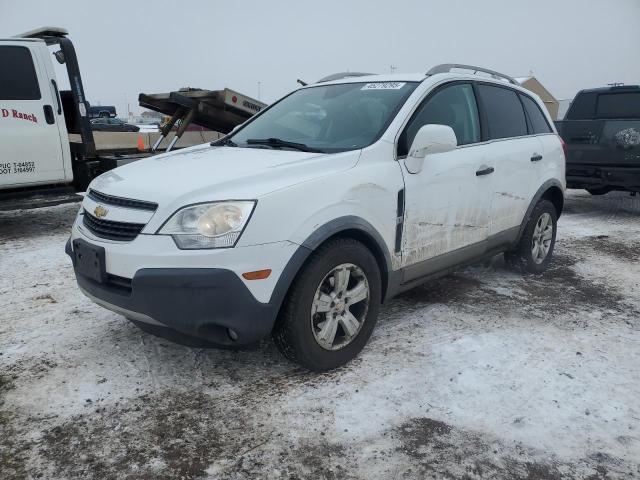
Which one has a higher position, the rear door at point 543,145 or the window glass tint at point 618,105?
the window glass tint at point 618,105

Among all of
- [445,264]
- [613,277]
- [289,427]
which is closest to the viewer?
[289,427]

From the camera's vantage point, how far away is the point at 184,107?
8094 millimetres

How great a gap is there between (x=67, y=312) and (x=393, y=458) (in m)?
2.77

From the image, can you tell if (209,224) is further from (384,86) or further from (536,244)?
(536,244)

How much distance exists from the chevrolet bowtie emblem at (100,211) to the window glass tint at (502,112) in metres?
2.91

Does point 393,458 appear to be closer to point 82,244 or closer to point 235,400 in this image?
point 235,400

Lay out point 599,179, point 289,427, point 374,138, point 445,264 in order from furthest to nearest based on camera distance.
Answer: point 599,179 < point 445,264 < point 374,138 < point 289,427

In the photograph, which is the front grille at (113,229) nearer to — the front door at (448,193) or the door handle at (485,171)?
the front door at (448,193)

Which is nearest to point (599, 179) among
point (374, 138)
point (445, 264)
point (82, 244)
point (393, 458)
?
point (445, 264)

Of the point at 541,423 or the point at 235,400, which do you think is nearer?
the point at 541,423

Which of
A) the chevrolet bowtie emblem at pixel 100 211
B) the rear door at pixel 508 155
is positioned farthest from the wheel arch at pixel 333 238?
the rear door at pixel 508 155

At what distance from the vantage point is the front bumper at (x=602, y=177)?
748cm

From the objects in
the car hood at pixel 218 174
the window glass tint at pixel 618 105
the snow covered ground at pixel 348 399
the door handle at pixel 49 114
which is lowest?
the snow covered ground at pixel 348 399

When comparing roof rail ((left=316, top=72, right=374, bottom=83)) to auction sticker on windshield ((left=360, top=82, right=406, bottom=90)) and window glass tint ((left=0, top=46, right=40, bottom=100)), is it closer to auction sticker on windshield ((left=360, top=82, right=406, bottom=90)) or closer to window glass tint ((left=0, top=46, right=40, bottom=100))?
auction sticker on windshield ((left=360, top=82, right=406, bottom=90))
